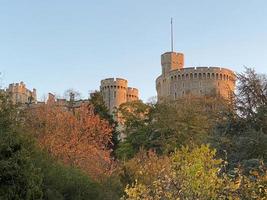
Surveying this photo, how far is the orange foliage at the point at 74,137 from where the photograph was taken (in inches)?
1008

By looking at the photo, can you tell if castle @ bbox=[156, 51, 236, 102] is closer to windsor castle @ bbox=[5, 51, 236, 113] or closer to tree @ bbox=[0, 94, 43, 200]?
windsor castle @ bbox=[5, 51, 236, 113]

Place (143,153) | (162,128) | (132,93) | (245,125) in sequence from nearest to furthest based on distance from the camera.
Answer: (245,125), (143,153), (162,128), (132,93)

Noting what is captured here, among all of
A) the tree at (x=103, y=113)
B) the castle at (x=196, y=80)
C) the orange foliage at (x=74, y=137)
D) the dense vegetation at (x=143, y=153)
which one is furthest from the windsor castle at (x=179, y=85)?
the orange foliage at (x=74, y=137)

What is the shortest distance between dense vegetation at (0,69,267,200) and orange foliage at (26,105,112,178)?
0.05 m

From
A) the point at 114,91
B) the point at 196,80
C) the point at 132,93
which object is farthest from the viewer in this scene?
the point at 132,93

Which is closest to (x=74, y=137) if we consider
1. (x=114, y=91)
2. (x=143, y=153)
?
(x=143, y=153)

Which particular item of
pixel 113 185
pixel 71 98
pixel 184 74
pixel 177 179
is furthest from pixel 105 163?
pixel 184 74

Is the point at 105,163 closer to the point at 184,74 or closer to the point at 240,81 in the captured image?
the point at 240,81

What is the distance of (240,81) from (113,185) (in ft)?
20.9

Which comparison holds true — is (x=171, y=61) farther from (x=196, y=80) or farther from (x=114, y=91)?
(x=114, y=91)

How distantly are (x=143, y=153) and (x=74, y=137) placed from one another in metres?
3.85

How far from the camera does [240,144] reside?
1859cm

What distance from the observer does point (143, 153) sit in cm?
2900

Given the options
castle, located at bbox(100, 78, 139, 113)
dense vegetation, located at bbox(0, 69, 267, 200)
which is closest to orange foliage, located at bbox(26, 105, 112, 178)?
dense vegetation, located at bbox(0, 69, 267, 200)
